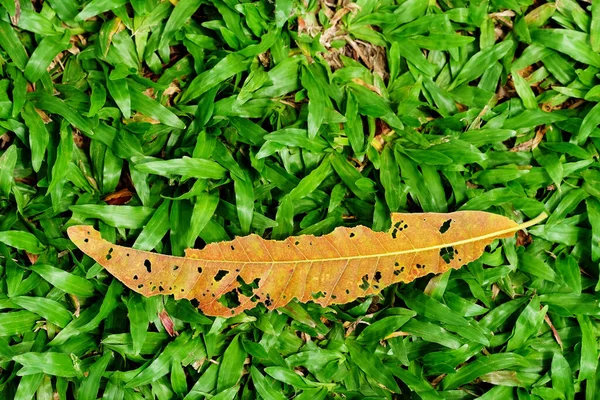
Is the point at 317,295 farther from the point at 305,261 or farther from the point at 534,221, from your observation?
the point at 534,221

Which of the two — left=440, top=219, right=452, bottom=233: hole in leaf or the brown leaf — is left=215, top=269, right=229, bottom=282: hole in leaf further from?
left=440, top=219, right=452, bottom=233: hole in leaf

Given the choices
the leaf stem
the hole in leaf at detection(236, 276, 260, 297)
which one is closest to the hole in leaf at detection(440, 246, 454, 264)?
the leaf stem

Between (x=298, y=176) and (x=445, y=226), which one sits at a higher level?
(x=298, y=176)

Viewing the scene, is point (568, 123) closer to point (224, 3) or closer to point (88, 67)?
point (224, 3)

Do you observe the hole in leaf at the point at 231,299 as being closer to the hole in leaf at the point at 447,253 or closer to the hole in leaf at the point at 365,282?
the hole in leaf at the point at 365,282

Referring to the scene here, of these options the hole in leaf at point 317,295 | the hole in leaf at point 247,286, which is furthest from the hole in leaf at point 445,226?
the hole in leaf at point 247,286

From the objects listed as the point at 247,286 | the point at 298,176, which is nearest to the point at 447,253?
the point at 298,176
